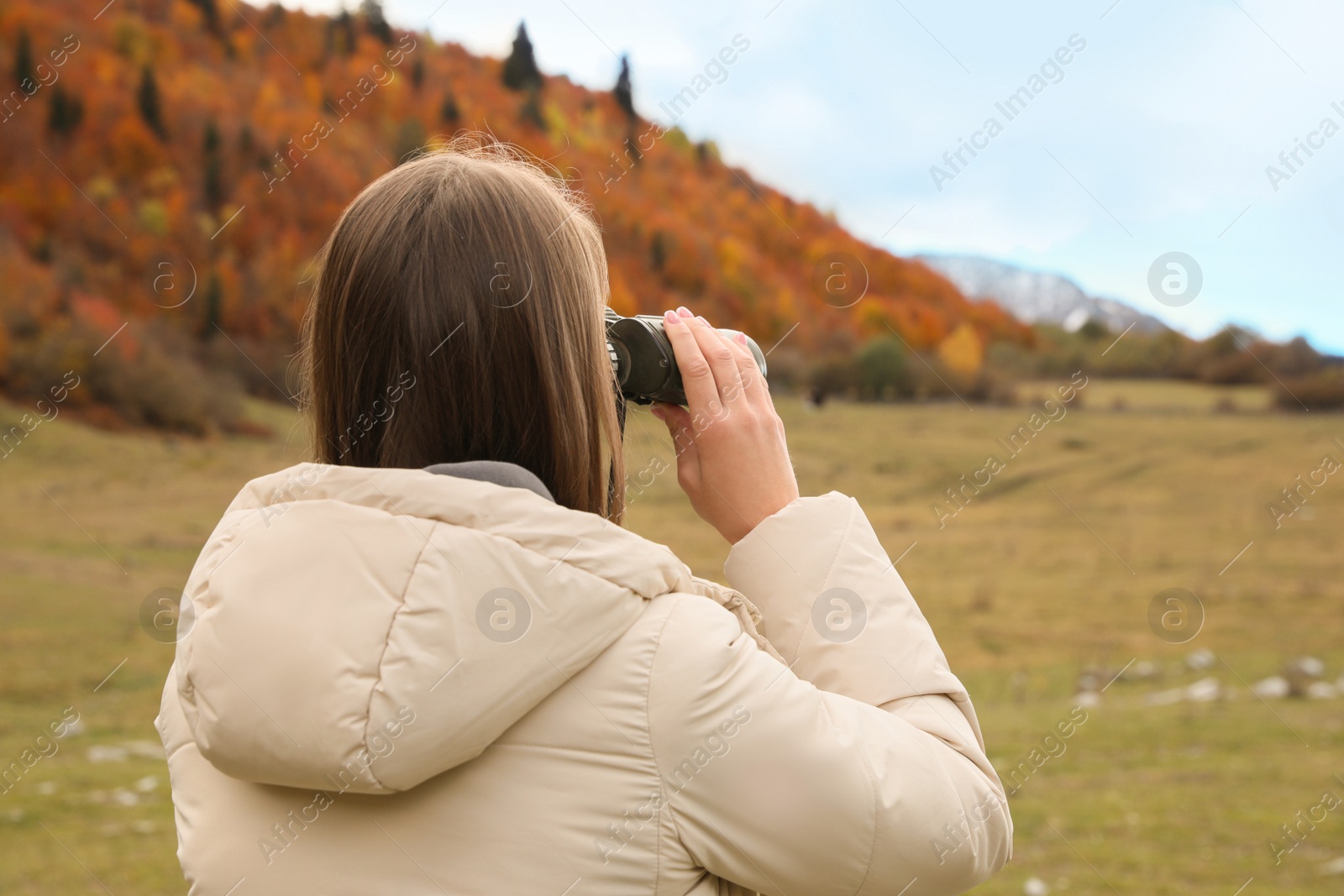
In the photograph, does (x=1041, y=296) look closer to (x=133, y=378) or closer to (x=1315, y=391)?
(x=1315, y=391)

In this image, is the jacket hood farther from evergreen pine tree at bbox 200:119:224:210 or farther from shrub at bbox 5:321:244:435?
evergreen pine tree at bbox 200:119:224:210

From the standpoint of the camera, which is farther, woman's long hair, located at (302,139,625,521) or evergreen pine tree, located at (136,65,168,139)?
evergreen pine tree, located at (136,65,168,139)

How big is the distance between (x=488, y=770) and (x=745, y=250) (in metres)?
20.6

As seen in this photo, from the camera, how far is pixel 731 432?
33.7 inches

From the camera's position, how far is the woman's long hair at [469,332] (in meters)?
0.73

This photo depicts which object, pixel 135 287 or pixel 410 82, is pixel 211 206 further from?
pixel 410 82

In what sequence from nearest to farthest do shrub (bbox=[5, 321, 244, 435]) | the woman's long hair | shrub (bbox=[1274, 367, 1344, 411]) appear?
the woman's long hair → shrub (bbox=[5, 321, 244, 435]) → shrub (bbox=[1274, 367, 1344, 411])

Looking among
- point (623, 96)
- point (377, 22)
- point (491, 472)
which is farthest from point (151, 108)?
point (491, 472)

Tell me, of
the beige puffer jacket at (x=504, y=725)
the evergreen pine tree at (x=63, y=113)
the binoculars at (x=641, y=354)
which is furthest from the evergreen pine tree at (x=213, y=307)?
the beige puffer jacket at (x=504, y=725)

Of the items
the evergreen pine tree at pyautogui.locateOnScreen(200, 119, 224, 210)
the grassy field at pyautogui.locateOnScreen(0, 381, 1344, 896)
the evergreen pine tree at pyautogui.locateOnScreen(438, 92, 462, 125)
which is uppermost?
the evergreen pine tree at pyautogui.locateOnScreen(438, 92, 462, 125)

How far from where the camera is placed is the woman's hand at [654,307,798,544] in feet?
2.81

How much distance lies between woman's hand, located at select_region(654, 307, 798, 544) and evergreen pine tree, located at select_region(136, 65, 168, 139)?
65.2ft

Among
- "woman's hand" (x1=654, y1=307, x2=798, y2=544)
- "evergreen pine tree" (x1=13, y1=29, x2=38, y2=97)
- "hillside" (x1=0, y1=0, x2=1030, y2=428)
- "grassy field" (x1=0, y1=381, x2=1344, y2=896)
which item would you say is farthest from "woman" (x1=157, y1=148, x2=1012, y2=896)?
"evergreen pine tree" (x1=13, y1=29, x2=38, y2=97)

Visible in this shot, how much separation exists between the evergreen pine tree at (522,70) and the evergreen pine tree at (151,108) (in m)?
6.57
